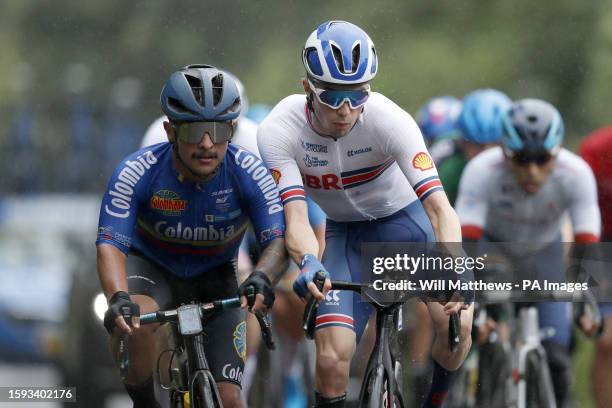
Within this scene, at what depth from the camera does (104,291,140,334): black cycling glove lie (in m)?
7.95

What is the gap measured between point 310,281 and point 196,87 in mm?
1131

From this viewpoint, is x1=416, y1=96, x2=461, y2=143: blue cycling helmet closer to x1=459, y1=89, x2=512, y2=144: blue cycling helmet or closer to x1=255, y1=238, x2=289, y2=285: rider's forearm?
x1=459, y1=89, x2=512, y2=144: blue cycling helmet

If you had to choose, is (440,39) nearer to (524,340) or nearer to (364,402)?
(524,340)

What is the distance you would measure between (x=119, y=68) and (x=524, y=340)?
56.6ft

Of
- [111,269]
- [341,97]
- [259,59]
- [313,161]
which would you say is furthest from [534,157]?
[259,59]

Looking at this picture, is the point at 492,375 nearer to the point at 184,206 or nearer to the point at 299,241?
the point at 299,241

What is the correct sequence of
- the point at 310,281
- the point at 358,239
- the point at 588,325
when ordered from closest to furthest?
the point at 310,281 < the point at 358,239 < the point at 588,325

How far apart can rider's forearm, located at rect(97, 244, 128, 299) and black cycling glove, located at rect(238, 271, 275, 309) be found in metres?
0.62

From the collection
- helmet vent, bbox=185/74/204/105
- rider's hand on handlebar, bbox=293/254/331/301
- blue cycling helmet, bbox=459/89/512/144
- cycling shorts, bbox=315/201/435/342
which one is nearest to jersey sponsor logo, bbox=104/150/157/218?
helmet vent, bbox=185/74/204/105

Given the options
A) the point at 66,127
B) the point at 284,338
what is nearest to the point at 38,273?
the point at 66,127

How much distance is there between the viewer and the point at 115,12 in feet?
93.5

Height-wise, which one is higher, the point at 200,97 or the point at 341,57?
the point at 341,57

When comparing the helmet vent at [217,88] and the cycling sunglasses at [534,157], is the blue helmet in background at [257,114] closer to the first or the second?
the cycling sunglasses at [534,157]

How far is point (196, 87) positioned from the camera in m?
8.49
